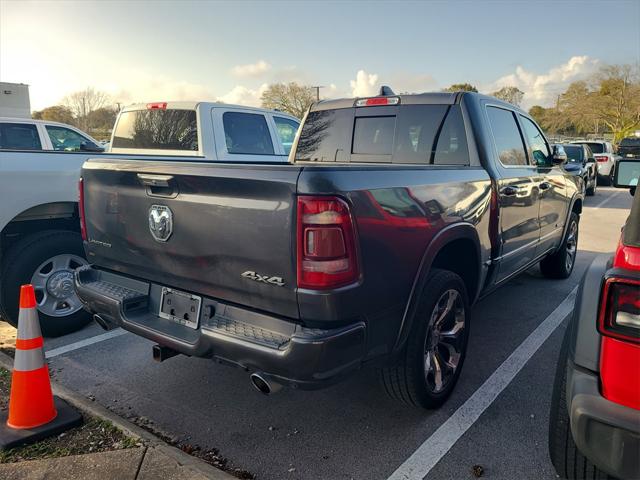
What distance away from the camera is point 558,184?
5098mm

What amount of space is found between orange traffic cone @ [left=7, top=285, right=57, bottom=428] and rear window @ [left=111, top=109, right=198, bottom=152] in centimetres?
357

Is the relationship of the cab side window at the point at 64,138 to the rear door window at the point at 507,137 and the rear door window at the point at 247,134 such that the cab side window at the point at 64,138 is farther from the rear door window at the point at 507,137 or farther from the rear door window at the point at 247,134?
the rear door window at the point at 507,137

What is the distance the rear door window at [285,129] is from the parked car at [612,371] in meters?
5.94

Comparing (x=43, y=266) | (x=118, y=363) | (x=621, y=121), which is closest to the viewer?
(x=118, y=363)

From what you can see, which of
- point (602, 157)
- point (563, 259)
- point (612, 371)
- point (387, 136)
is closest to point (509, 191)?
point (387, 136)

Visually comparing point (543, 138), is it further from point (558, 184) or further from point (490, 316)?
point (490, 316)

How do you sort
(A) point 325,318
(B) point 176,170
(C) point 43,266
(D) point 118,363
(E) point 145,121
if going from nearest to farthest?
(A) point 325,318
(B) point 176,170
(D) point 118,363
(C) point 43,266
(E) point 145,121

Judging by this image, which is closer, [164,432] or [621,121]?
[164,432]

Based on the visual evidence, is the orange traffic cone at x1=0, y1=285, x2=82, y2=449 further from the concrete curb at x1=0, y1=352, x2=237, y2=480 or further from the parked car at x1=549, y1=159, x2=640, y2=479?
the parked car at x1=549, y1=159, x2=640, y2=479

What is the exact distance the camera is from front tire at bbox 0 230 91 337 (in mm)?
4148

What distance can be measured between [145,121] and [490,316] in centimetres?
507

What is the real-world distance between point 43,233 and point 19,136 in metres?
4.72

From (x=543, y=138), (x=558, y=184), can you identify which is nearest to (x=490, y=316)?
(x=558, y=184)

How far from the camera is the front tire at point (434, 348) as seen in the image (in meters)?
2.81
